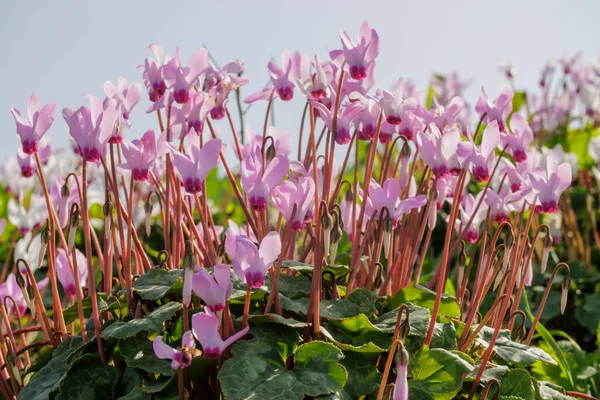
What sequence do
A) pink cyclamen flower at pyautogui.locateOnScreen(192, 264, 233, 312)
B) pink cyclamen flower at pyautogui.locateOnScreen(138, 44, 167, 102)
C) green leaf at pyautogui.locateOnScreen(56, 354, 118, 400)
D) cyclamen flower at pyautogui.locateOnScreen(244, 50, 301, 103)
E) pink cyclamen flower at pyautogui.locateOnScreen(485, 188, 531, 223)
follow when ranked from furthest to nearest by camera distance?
pink cyclamen flower at pyautogui.locateOnScreen(485, 188, 531, 223) < cyclamen flower at pyautogui.locateOnScreen(244, 50, 301, 103) < pink cyclamen flower at pyautogui.locateOnScreen(138, 44, 167, 102) < green leaf at pyautogui.locateOnScreen(56, 354, 118, 400) < pink cyclamen flower at pyautogui.locateOnScreen(192, 264, 233, 312)

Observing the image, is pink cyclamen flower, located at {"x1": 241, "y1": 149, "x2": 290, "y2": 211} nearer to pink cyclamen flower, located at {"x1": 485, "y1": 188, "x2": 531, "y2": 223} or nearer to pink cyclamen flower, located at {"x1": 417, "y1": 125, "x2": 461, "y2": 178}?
pink cyclamen flower, located at {"x1": 417, "y1": 125, "x2": 461, "y2": 178}

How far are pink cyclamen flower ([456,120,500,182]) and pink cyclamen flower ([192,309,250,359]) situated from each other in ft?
1.95

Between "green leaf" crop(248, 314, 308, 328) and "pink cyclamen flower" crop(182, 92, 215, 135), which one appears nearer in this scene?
"green leaf" crop(248, 314, 308, 328)

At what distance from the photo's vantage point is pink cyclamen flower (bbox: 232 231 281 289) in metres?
1.48

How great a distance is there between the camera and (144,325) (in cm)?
159

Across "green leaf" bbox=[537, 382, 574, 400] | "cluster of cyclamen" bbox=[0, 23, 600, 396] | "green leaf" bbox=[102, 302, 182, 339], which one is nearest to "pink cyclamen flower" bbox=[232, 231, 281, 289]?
"cluster of cyclamen" bbox=[0, 23, 600, 396]

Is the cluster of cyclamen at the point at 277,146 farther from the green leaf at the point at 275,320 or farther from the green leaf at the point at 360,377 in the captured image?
the green leaf at the point at 360,377

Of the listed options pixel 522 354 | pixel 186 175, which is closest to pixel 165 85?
pixel 186 175

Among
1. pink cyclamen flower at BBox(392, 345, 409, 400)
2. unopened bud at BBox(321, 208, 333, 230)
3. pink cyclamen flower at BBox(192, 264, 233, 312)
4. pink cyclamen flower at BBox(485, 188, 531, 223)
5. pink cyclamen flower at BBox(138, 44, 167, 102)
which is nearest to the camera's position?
pink cyclamen flower at BBox(392, 345, 409, 400)

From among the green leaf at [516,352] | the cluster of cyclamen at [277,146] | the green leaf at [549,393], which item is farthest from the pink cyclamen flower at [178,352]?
the green leaf at [549,393]

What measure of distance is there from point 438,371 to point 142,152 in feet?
2.63

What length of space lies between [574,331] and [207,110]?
9.07ft

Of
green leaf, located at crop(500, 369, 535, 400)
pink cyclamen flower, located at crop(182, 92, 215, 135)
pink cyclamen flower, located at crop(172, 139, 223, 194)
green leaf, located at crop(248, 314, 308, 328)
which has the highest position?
pink cyclamen flower, located at crop(182, 92, 215, 135)

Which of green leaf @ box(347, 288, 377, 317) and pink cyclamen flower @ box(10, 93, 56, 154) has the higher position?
pink cyclamen flower @ box(10, 93, 56, 154)
